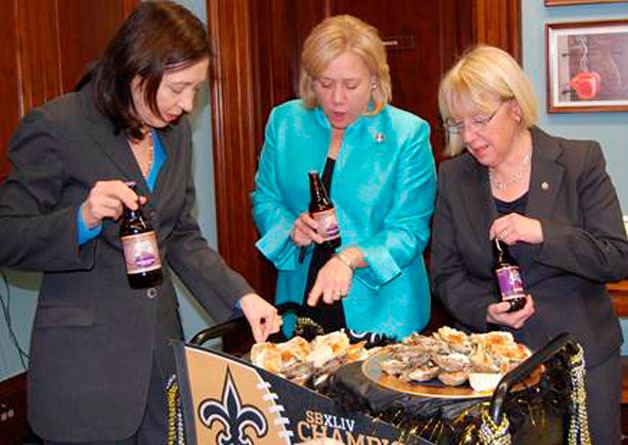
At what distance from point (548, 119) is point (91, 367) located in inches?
85.0

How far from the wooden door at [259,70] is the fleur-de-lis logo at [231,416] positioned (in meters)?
2.23

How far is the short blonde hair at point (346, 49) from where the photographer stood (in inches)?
99.0

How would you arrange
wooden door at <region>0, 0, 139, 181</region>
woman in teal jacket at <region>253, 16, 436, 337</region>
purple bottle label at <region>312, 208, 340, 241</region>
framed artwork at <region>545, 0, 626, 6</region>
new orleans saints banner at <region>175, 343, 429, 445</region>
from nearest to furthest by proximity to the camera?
new orleans saints banner at <region>175, 343, 429, 445</region> < purple bottle label at <region>312, 208, 340, 241</region> < woman in teal jacket at <region>253, 16, 436, 337</region> < wooden door at <region>0, 0, 139, 181</region> < framed artwork at <region>545, 0, 626, 6</region>

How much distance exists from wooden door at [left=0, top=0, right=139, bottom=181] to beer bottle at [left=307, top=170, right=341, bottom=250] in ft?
4.12

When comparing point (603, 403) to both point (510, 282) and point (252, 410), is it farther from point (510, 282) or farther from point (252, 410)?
point (252, 410)

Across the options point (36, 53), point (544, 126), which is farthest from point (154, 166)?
point (544, 126)

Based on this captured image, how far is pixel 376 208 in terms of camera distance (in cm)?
253

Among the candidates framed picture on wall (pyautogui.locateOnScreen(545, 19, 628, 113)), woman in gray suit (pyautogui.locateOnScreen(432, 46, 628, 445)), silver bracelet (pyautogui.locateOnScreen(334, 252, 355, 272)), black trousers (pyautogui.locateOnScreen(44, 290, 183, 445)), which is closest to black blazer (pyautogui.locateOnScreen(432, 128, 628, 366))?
woman in gray suit (pyautogui.locateOnScreen(432, 46, 628, 445))

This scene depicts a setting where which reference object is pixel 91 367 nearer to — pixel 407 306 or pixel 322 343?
pixel 322 343

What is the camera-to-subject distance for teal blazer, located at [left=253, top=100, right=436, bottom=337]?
2.53 metres

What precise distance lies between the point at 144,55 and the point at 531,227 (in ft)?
3.01

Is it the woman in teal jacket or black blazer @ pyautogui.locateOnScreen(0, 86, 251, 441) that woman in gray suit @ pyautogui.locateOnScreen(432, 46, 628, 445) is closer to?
the woman in teal jacket

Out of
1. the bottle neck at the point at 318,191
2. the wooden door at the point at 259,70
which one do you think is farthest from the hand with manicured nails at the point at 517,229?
the wooden door at the point at 259,70

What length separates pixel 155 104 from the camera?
77.4 inches
